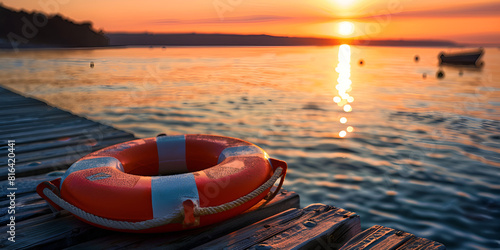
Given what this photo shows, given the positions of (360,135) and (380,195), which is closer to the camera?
(380,195)

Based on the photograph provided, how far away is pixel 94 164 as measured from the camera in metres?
2.15

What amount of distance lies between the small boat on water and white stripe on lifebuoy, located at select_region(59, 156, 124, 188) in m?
35.6

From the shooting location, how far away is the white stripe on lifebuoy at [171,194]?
175 centimetres

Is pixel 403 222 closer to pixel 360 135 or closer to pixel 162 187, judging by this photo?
pixel 162 187

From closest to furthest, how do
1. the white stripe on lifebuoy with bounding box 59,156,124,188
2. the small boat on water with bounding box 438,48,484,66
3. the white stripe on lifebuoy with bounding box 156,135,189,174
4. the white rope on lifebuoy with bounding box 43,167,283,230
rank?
the white rope on lifebuoy with bounding box 43,167,283,230
the white stripe on lifebuoy with bounding box 59,156,124,188
the white stripe on lifebuoy with bounding box 156,135,189,174
the small boat on water with bounding box 438,48,484,66

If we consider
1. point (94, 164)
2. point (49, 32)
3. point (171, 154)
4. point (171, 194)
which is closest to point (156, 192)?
point (171, 194)

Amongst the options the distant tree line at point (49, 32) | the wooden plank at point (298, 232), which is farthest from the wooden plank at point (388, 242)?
the distant tree line at point (49, 32)

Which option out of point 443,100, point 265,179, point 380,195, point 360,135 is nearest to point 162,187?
point 265,179

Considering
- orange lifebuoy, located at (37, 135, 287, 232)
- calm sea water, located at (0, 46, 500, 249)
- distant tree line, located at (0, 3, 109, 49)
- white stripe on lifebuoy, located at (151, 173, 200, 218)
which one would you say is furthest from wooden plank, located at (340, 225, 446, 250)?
distant tree line, located at (0, 3, 109, 49)

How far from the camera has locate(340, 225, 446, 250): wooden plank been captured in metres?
1.72

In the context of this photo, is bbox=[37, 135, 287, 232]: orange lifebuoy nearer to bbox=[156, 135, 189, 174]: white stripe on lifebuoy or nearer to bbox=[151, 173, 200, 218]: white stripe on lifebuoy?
bbox=[151, 173, 200, 218]: white stripe on lifebuoy

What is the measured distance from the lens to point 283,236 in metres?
1.83

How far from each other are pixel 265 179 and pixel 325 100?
9.49m

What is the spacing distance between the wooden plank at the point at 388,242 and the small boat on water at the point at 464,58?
1387 inches
